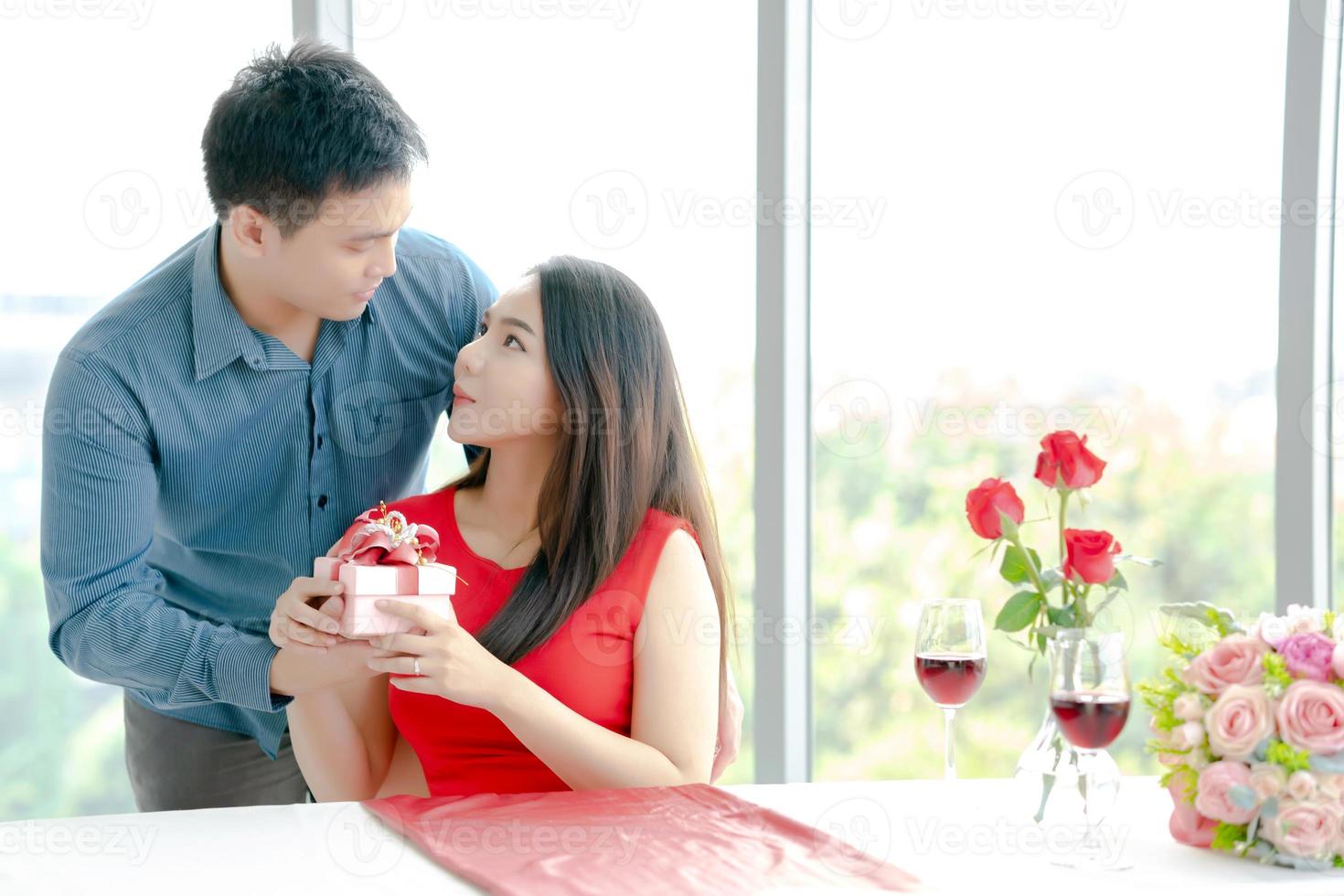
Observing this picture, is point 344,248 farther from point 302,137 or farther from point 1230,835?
point 1230,835

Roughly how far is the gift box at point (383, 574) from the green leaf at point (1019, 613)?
74 cm

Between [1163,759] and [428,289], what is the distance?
1.50 m

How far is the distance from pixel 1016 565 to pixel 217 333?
1.39 meters

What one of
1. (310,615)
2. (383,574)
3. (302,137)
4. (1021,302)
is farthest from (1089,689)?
(1021,302)

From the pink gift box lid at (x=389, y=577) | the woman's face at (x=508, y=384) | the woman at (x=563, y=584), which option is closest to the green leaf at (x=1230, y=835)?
the woman at (x=563, y=584)

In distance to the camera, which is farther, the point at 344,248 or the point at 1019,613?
the point at 344,248

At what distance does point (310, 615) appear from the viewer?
1.56 m

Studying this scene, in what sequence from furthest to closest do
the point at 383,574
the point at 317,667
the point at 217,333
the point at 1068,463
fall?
the point at 217,333, the point at 317,667, the point at 383,574, the point at 1068,463

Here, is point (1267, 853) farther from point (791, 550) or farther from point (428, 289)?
point (428, 289)

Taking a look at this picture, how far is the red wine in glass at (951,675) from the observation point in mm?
1563

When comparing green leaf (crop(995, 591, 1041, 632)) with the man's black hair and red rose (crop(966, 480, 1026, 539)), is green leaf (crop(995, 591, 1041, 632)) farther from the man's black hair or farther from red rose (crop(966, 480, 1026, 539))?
the man's black hair

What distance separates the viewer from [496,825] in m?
1.40

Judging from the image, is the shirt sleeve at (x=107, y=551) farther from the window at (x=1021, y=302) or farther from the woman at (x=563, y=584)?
the window at (x=1021, y=302)

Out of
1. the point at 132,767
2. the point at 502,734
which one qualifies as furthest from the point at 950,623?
the point at 132,767
